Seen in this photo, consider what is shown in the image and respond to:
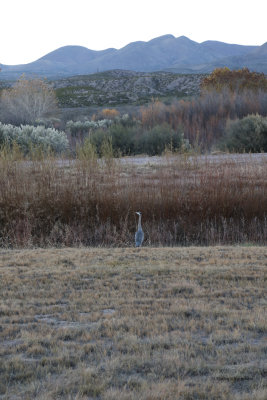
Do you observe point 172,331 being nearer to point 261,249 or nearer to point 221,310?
point 221,310

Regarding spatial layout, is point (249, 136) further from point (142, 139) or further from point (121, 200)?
point (121, 200)

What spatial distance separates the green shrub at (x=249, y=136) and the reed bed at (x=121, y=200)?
32.6ft

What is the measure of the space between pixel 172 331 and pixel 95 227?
21.6 feet

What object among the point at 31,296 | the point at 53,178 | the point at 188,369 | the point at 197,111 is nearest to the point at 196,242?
the point at 53,178

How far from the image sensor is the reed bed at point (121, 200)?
10594 millimetres

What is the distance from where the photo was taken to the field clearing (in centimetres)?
314

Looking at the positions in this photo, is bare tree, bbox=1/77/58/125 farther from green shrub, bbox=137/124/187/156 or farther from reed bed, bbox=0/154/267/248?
reed bed, bbox=0/154/267/248

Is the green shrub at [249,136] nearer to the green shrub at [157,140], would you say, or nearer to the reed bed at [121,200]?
the green shrub at [157,140]

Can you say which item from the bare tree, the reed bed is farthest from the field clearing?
the bare tree

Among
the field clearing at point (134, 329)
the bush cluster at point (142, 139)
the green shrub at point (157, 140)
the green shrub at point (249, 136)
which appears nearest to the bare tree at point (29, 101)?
the bush cluster at point (142, 139)

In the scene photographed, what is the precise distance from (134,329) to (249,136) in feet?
60.1

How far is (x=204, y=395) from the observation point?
9.87ft

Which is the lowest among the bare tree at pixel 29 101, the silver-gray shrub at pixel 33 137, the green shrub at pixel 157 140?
the green shrub at pixel 157 140

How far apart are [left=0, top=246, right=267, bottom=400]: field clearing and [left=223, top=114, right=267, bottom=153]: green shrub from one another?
49.6ft
